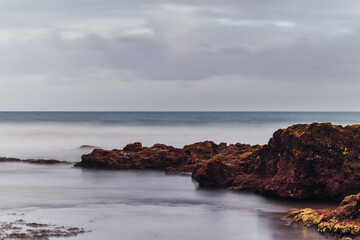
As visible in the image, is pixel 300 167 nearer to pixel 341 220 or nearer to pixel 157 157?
pixel 341 220

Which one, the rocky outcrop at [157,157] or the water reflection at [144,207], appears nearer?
the water reflection at [144,207]

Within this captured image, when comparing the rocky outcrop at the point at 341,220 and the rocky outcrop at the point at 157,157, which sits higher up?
the rocky outcrop at the point at 157,157

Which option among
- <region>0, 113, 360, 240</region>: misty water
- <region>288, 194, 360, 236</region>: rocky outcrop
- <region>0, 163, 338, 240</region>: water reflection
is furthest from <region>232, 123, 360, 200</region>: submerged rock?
<region>288, 194, 360, 236</region>: rocky outcrop

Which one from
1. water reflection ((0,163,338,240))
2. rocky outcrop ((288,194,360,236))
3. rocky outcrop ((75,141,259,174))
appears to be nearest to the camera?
rocky outcrop ((288,194,360,236))

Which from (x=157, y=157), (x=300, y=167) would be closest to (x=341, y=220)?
(x=300, y=167)

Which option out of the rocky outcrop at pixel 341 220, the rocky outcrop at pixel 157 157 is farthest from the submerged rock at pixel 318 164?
the rocky outcrop at pixel 157 157

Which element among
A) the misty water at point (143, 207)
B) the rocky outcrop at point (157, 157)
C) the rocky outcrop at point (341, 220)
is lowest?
the misty water at point (143, 207)

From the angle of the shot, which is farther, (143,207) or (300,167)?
(300,167)

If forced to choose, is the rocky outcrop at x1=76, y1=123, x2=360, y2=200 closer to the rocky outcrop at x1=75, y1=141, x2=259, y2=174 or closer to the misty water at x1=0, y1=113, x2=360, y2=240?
the misty water at x1=0, y1=113, x2=360, y2=240

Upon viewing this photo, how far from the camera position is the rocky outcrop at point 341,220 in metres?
11.6

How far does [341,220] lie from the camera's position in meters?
11.9

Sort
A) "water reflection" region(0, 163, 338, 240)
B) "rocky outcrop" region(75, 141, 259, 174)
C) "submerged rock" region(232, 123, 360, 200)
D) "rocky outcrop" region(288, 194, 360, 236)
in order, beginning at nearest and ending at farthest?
"rocky outcrop" region(288, 194, 360, 236), "water reflection" region(0, 163, 338, 240), "submerged rock" region(232, 123, 360, 200), "rocky outcrop" region(75, 141, 259, 174)

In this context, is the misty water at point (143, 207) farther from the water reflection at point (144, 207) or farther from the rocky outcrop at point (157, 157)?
the rocky outcrop at point (157, 157)

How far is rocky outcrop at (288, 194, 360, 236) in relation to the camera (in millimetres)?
11586
